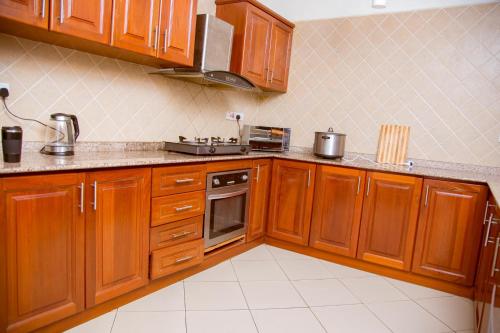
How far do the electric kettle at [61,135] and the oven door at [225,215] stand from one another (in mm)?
955

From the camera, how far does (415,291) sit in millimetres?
2510

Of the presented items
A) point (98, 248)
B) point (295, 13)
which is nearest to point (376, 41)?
point (295, 13)

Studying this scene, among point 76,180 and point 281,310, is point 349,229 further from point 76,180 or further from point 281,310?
point 76,180

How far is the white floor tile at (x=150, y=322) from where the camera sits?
178 centimetres

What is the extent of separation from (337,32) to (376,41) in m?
0.40

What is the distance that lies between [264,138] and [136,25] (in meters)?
1.63

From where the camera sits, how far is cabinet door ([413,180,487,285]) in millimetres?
2393

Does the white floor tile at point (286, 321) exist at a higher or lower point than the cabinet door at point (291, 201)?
lower

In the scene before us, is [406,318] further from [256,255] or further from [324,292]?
[256,255]

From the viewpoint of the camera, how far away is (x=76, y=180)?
162 cm

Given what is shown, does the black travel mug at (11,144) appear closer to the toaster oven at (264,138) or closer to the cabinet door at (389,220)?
the toaster oven at (264,138)

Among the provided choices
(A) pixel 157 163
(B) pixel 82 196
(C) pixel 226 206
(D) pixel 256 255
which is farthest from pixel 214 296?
(B) pixel 82 196

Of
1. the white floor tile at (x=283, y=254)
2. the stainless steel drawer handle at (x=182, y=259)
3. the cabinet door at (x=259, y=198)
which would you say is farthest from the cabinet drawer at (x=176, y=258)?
the white floor tile at (x=283, y=254)

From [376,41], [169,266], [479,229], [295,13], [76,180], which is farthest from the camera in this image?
[295,13]
